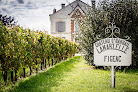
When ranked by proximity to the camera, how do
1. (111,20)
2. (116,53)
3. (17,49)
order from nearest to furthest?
(116,53), (17,49), (111,20)

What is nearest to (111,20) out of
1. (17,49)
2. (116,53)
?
(116,53)

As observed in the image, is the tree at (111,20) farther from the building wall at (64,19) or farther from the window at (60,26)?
the window at (60,26)

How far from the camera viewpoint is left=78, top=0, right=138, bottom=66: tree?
25.1 ft

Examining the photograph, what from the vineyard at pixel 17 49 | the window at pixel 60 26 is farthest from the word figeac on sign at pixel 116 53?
the window at pixel 60 26

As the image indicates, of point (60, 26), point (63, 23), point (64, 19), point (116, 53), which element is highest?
point (64, 19)

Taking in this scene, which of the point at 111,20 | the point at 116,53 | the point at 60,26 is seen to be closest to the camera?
the point at 116,53

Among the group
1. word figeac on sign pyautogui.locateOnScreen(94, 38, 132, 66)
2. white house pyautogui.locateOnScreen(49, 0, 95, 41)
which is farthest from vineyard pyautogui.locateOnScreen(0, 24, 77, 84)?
white house pyautogui.locateOnScreen(49, 0, 95, 41)

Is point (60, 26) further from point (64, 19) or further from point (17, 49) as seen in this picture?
point (17, 49)

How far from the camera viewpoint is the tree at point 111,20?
25.1 feet

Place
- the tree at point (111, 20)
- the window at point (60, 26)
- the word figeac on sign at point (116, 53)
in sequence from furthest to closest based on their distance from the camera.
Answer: the window at point (60, 26) → the tree at point (111, 20) → the word figeac on sign at point (116, 53)

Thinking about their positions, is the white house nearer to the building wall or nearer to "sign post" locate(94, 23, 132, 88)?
the building wall

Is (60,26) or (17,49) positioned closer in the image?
(17,49)

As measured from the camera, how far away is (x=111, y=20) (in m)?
7.75

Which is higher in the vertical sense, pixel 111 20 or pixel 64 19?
pixel 64 19
